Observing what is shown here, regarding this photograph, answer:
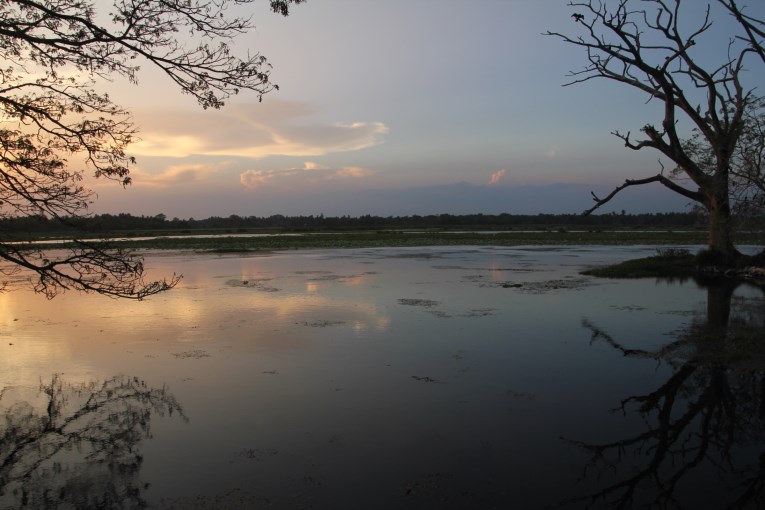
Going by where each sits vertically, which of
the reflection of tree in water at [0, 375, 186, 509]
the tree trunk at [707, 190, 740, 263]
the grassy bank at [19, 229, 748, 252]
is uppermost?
the tree trunk at [707, 190, 740, 263]

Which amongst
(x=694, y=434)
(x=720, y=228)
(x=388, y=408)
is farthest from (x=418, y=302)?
(x=720, y=228)

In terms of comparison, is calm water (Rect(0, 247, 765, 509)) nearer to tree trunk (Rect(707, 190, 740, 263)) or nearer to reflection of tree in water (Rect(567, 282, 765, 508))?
reflection of tree in water (Rect(567, 282, 765, 508))

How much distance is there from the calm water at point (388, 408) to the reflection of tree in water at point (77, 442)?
3 centimetres

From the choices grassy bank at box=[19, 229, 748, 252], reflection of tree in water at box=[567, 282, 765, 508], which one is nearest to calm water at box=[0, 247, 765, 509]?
reflection of tree in water at box=[567, 282, 765, 508]

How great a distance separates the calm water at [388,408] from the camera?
17.7 ft

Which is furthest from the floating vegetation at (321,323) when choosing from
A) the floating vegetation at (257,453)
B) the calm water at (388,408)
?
the floating vegetation at (257,453)

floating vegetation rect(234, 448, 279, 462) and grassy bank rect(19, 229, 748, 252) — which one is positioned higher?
grassy bank rect(19, 229, 748, 252)

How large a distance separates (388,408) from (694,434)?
3.89 m

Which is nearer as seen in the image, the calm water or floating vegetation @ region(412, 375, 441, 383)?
the calm water

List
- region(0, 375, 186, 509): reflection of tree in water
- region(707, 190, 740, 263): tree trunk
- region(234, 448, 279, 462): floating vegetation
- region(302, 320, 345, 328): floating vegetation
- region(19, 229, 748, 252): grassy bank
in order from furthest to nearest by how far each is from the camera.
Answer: region(19, 229, 748, 252): grassy bank, region(707, 190, 740, 263): tree trunk, region(302, 320, 345, 328): floating vegetation, region(234, 448, 279, 462): floating vegetation, region(0, 375, 186, 509): reflection of tree in water

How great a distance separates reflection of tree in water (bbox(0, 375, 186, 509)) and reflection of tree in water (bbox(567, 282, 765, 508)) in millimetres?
4835

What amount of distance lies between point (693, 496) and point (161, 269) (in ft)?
94.7

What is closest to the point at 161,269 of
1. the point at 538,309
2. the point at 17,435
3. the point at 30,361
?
the point at 30,361

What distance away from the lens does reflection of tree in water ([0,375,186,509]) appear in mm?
5363
